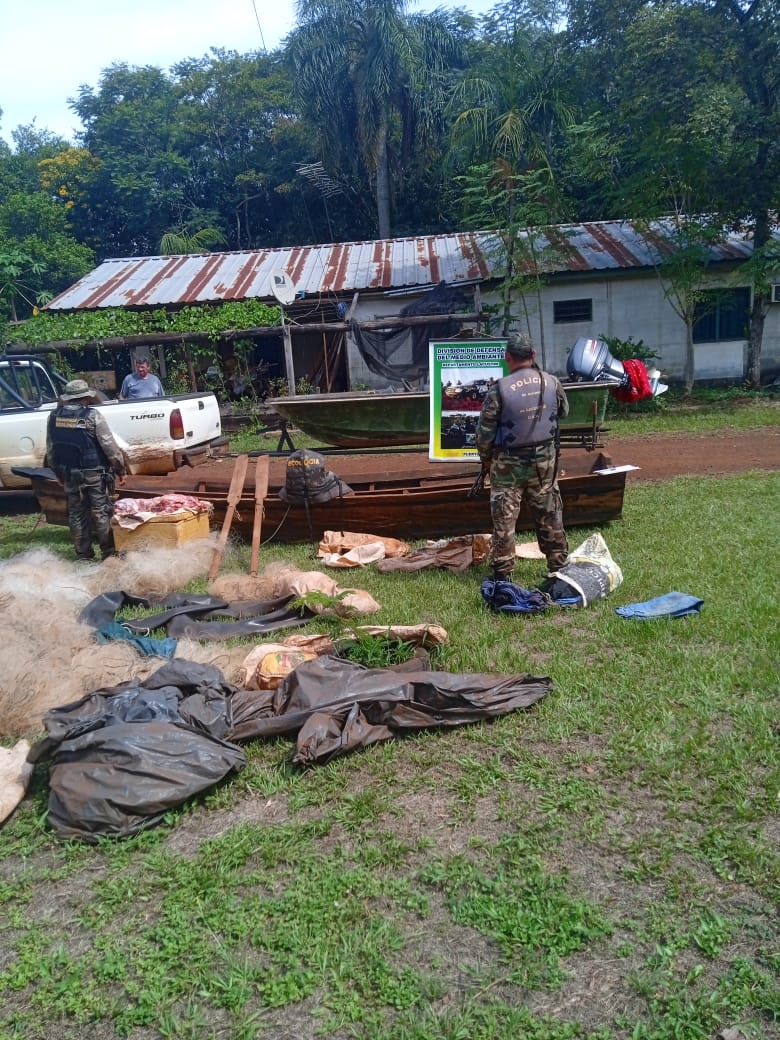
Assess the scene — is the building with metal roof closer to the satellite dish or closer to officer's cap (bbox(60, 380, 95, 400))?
the satellite dish

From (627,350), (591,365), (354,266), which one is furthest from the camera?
(354,266)

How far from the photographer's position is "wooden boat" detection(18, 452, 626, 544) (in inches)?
308

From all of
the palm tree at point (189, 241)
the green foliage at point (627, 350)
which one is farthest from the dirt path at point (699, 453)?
the palm tree at point (189, 241)

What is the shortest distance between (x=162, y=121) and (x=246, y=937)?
39.5 meters

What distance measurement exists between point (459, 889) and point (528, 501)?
363 cm

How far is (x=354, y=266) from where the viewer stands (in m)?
20.8

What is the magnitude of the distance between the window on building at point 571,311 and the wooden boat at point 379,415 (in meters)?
9.50

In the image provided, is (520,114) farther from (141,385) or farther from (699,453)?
(141,385)

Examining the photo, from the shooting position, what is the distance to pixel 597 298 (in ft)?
63.1

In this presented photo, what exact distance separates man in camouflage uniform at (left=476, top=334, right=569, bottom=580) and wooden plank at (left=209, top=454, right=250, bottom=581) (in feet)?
8.46

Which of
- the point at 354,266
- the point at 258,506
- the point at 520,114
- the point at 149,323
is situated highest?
the point at 520,114

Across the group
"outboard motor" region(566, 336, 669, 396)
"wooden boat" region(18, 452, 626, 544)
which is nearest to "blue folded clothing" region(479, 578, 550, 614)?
"wooden boat" region(18, 452, 626, 544)

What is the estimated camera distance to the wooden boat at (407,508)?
7832mm

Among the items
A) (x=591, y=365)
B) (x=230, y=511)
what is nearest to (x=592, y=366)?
(x=591, y=365)
